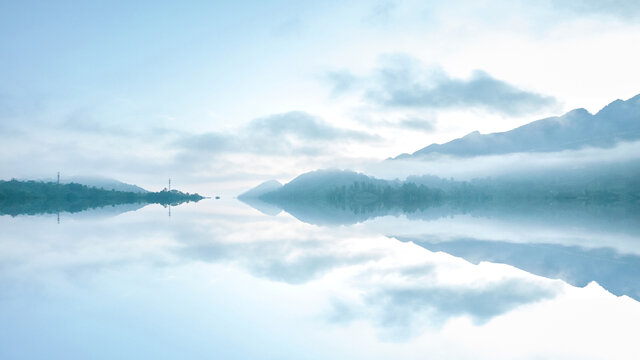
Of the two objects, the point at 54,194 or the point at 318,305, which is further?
the point at 54,194

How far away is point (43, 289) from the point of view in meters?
12.0

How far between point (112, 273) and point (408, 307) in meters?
9.94

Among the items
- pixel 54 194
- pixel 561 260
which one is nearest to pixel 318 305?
pixel 561 260

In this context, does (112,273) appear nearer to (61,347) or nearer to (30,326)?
(30,326)

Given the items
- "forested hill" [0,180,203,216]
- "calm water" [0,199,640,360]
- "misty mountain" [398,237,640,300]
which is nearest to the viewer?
"calm water" [0,199,640,360]

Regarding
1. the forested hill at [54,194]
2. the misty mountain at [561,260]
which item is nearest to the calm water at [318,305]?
the misty mountain at [561,260]

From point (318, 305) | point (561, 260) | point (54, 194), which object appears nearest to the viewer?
point (318, 305)

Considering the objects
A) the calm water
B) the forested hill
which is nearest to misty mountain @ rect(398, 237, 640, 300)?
the calm water

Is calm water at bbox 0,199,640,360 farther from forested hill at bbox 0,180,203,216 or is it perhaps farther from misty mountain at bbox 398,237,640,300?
forested hill at bbox 0,180,203,216

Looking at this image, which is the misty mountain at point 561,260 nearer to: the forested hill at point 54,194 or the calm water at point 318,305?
the calm water at point 318,305

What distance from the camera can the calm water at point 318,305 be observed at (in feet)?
25.7

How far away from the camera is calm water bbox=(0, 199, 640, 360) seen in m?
7.82

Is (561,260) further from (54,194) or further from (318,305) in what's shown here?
(54,194)

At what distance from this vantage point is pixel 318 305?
10617 mm
